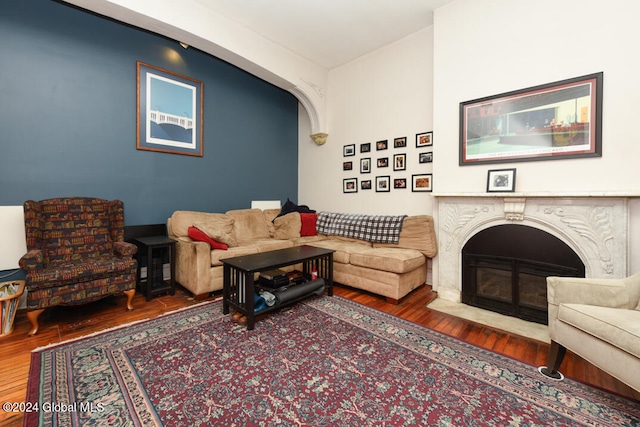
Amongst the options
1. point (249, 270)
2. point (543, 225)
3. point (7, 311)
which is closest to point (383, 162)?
point (543, 225)

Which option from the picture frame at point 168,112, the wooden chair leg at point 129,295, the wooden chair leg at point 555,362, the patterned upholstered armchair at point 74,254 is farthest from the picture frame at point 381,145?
the wooden chair leg at point 129,295

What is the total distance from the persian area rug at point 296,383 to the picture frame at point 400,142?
2.50 m

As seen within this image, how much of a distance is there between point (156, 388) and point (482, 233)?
119 inches

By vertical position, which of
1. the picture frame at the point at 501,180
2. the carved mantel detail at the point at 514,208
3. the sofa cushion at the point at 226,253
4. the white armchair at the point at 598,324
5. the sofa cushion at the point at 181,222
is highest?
the picture frame at the point at 501,180

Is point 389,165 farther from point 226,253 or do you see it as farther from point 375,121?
point 226,253

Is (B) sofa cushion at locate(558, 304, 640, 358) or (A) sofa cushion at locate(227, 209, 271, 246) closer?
(B) sofa cushion at locate(558, 304, 640, 358)

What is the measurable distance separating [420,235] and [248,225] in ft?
7.80

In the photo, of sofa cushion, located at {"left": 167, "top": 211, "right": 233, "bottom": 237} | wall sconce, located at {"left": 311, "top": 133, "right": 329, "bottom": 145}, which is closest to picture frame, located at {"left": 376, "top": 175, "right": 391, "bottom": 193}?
wall sconce, located at {"left": 311, "top": 133, "right": 329, "bottom": 145}

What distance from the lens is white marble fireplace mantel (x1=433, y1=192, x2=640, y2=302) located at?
2.16 metres

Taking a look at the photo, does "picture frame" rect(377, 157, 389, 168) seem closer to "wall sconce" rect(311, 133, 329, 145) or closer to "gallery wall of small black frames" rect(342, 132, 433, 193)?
"gallery wall of small black frames" rect(342, 132, 433, 193)

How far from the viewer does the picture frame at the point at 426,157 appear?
352 centimetres

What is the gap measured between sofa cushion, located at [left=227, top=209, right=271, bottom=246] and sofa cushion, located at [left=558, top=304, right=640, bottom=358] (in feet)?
10.7

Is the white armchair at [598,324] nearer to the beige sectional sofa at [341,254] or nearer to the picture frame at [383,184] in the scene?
the beige sectional sofa at [341,254]

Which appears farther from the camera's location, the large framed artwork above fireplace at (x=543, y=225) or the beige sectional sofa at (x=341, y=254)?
the beige sectional sofa at (x=341, y=254)
